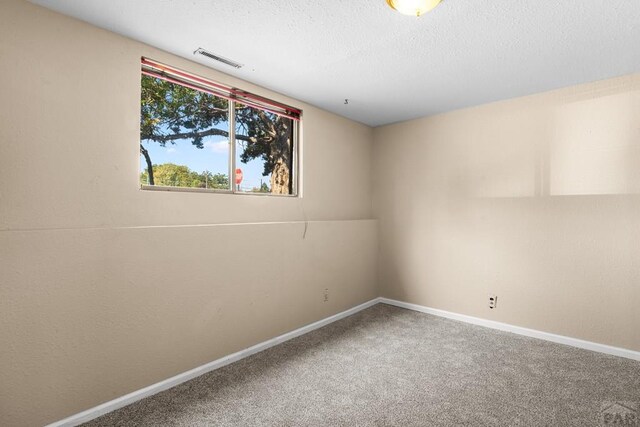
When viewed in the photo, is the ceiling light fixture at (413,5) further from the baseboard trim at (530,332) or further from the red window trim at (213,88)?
the baseboard trim at (530,332)

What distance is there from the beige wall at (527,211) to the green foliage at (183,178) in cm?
237

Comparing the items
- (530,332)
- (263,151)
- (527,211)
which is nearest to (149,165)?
(263,151)

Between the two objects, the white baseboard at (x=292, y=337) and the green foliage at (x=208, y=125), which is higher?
the green foliage at (x=208, y=125)

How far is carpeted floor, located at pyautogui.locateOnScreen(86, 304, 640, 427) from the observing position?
1914 millimetres

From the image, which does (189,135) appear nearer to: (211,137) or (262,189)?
(211,137)

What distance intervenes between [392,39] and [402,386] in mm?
2438

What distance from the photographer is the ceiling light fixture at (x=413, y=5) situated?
1710 mm

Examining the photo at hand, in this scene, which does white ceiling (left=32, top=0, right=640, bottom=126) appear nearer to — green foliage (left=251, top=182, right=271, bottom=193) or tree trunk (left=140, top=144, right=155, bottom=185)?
tree trunk (left=140, top=144, right=155, bottom=185)

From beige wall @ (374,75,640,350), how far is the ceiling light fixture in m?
2.11

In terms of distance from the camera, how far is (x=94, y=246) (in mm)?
1921

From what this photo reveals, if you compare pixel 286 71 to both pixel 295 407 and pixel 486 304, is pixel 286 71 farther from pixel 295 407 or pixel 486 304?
pixel 486 304

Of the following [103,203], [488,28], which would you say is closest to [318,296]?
[103,203]

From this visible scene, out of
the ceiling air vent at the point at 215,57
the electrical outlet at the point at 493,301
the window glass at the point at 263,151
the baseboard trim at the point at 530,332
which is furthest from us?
the electrical outlet at the point at 493,301

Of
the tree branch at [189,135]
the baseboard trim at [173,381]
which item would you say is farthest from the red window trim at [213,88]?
→ the baseboard trim at [173,381]
